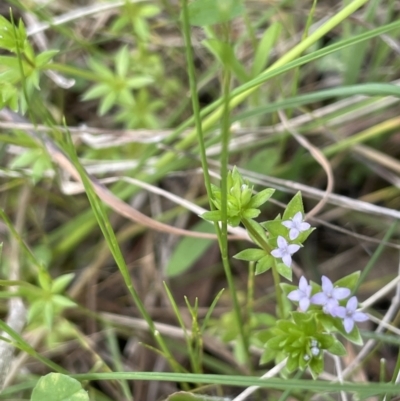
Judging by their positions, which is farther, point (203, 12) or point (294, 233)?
point (203, 12)

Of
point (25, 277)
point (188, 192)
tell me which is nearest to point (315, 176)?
point (188, 192)

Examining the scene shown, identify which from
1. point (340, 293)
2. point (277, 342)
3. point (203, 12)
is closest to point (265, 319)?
point (277, 342)

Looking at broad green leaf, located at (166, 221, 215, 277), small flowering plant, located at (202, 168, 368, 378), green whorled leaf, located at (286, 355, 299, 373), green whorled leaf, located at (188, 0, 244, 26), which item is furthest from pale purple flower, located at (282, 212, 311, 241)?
broad green leaf, located at (166, 221, 215, 277)

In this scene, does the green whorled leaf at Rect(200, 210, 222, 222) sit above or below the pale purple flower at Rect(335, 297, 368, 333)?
above

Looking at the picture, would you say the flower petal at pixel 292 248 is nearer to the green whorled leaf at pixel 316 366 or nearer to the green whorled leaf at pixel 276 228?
the green whorled leaf at pixel 276 228

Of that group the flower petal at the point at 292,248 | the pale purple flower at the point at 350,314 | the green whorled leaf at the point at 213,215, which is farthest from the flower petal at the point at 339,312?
the green whorled leaf at the point at 213,215

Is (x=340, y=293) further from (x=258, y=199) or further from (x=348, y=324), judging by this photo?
(x=258, y=199)

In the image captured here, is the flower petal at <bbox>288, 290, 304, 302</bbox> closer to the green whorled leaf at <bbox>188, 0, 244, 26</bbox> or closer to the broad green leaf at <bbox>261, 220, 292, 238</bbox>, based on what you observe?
the broad green leaf at <bbox>261, 220, 292, 238</bbox>
